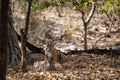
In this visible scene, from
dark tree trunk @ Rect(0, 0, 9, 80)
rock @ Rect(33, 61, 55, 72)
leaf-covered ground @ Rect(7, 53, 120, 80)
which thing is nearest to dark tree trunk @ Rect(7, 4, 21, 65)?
leaf-covered ground @ Rect(7, 53, 120, 80)

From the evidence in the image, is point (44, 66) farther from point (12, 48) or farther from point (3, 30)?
point (3, 30)

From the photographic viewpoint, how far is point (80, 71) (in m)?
8.04

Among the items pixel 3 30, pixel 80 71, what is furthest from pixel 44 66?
pixel 3 30

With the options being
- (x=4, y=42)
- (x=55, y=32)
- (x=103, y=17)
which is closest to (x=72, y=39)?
(x=55, y=32)

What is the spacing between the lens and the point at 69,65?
881cm

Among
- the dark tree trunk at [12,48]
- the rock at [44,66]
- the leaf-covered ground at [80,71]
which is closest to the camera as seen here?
the leaf-covered ground at [80,71]

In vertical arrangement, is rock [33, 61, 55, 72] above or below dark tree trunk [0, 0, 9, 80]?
below

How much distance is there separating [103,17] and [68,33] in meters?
4.77

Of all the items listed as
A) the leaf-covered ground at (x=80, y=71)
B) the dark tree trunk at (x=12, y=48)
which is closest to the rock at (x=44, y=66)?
the leaf-covered ground at (x=80, y=71)

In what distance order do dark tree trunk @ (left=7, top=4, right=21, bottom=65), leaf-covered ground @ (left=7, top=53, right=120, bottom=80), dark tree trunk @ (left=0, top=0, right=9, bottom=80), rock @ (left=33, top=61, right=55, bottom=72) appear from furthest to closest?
dark tree trunk @ (left=7, top=4, right=21, bottom=65) → rock @ (left=33, top=61, right=55, bottom=72) → leaf-covered ground @ (left=7, top=53, right=120, bottom=80) → dark tree trunk @ (left=0, top=0, right=9, bottom=80)

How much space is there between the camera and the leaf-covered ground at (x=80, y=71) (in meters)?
7.55

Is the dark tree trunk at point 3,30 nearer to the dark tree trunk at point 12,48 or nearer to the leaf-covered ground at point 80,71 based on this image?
the leaf-covered ground at point 80,71

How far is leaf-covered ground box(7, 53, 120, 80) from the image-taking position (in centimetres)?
755

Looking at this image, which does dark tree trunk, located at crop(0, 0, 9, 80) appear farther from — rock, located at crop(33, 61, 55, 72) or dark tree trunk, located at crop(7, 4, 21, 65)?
dark tree trunk, located at crop(7, 4, 21, 65)
